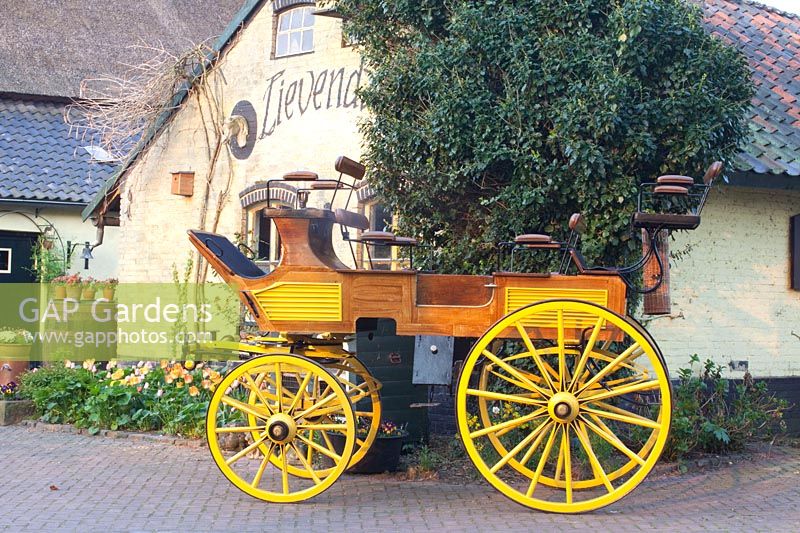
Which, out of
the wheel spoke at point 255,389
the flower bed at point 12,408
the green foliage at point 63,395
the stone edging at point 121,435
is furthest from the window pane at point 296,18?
the wheel spoke at point 255,389

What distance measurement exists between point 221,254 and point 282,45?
5.95m

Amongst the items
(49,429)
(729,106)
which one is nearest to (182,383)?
(49,429)

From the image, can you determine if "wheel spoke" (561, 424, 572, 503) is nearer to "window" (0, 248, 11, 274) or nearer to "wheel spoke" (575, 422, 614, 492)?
"wheel spoke" (575, 422, 614, 492)

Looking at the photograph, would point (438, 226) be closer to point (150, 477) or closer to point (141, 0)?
point (150, 477)

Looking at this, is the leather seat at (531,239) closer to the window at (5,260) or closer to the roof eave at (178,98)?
the roof eave at (178,98)

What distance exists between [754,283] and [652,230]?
3.95 metres

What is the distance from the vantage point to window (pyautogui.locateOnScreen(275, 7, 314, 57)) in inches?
481

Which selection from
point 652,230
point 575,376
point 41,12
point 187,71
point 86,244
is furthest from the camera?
point 41,12

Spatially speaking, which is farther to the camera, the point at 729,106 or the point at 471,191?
the point at 471,191

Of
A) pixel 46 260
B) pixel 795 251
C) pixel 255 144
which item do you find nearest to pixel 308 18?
pixel 255 144

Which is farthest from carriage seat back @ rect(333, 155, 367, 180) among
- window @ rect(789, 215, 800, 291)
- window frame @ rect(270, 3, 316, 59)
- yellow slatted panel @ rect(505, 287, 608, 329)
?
window @ rect(789, 215, 800, 291)

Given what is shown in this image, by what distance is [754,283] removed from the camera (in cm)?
1052

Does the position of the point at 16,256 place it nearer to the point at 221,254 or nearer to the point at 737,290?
the point at 221,254

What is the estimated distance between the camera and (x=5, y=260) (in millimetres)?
18703
